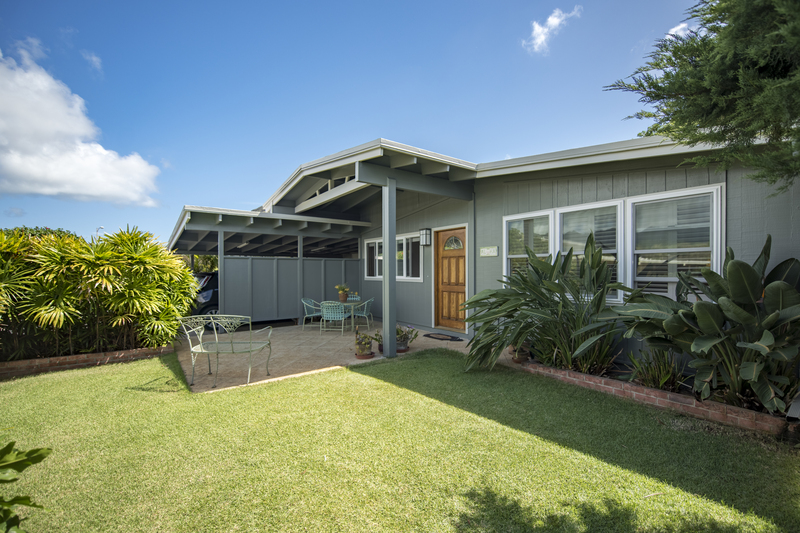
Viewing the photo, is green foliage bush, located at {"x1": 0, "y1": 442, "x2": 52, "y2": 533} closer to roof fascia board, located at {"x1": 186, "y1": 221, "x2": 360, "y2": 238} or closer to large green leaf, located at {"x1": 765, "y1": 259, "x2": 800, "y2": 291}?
large green leaf, located at {"x1": 765, "y1": 259, "x2": 800, "y2": 291}

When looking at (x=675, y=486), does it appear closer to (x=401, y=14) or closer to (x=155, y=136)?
(x=401, y=14)

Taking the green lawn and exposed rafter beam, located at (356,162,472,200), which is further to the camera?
exposed rafter beam, located at (356,162,472,200)

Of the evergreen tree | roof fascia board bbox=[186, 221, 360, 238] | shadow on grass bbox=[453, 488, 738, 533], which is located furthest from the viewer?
roof fascia board bbox=[186, 221, 360, 238]

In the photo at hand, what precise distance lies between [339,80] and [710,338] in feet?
38.1

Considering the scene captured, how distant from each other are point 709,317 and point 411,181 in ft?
14.2

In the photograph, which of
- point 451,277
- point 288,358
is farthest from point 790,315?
point 288,358

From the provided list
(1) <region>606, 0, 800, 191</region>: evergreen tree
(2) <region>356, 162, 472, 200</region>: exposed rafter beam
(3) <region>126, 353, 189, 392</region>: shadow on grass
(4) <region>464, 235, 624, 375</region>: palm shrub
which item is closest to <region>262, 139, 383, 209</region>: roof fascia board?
(2) <region>356, 162, 472, 200</region>: exposed rafter beam

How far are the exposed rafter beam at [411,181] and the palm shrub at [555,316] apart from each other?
2.30 meters

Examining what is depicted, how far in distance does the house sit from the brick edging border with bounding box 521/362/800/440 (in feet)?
4.81

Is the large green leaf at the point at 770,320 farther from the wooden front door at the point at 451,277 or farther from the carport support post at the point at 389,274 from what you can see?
the wooden front door at the point at 451,277

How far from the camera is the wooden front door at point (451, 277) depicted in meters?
7.19

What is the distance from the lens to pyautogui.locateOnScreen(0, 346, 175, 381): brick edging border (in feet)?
16.1

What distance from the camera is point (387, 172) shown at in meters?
5.78

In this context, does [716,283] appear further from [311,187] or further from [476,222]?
[311,187]
